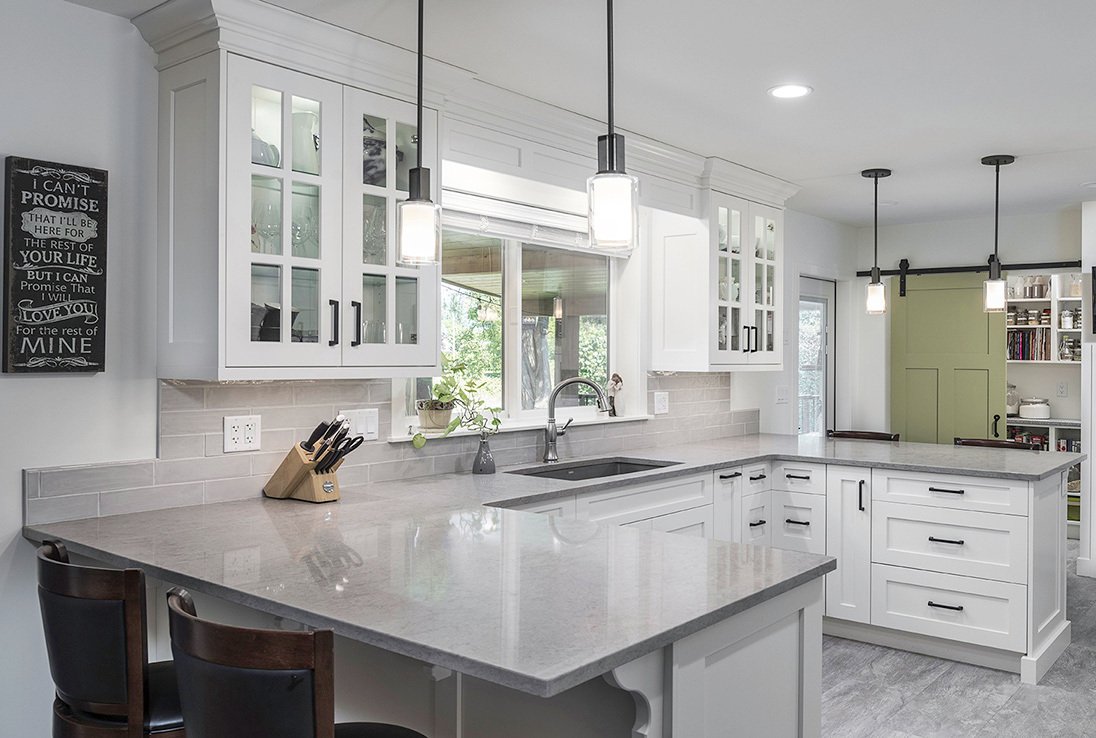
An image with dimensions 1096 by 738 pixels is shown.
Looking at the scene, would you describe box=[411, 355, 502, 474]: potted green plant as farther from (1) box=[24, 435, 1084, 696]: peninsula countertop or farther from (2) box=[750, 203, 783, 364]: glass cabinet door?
(2) box=[750, 203, 783, 364]: glass cabinet door

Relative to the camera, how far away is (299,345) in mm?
2684

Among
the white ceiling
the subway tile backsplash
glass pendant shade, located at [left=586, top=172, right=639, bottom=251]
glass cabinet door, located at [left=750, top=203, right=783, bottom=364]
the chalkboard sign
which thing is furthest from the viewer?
glass cabinet door, located at [left=750, top=203, right=783, bottom=364]

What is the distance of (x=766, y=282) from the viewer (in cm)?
506

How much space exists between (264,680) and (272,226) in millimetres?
1642

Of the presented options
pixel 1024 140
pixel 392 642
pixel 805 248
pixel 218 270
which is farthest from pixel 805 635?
pixel 805 248

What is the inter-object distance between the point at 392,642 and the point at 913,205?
5433 millimetres

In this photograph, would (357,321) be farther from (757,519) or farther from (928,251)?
(928,251)

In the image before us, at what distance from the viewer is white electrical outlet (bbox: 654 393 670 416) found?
478 cm

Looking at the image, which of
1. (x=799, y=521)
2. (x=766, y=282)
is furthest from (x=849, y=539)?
(x=766, y=282)

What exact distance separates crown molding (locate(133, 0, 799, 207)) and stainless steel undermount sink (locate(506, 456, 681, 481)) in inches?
53.7

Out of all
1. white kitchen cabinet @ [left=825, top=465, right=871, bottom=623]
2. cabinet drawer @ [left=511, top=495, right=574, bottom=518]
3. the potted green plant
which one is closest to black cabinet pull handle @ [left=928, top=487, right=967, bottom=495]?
white kitchen cabinet @ [left=825, top=465, right=871, bottom=623]

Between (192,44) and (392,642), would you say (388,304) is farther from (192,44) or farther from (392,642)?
(392,642)

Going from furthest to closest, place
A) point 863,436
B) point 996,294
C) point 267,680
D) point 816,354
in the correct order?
point 816,354 → point 863,436 → point 996,294 → point 267,680

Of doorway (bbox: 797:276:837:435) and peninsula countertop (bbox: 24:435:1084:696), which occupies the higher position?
doorway (bbox: 797:276:837:435)
